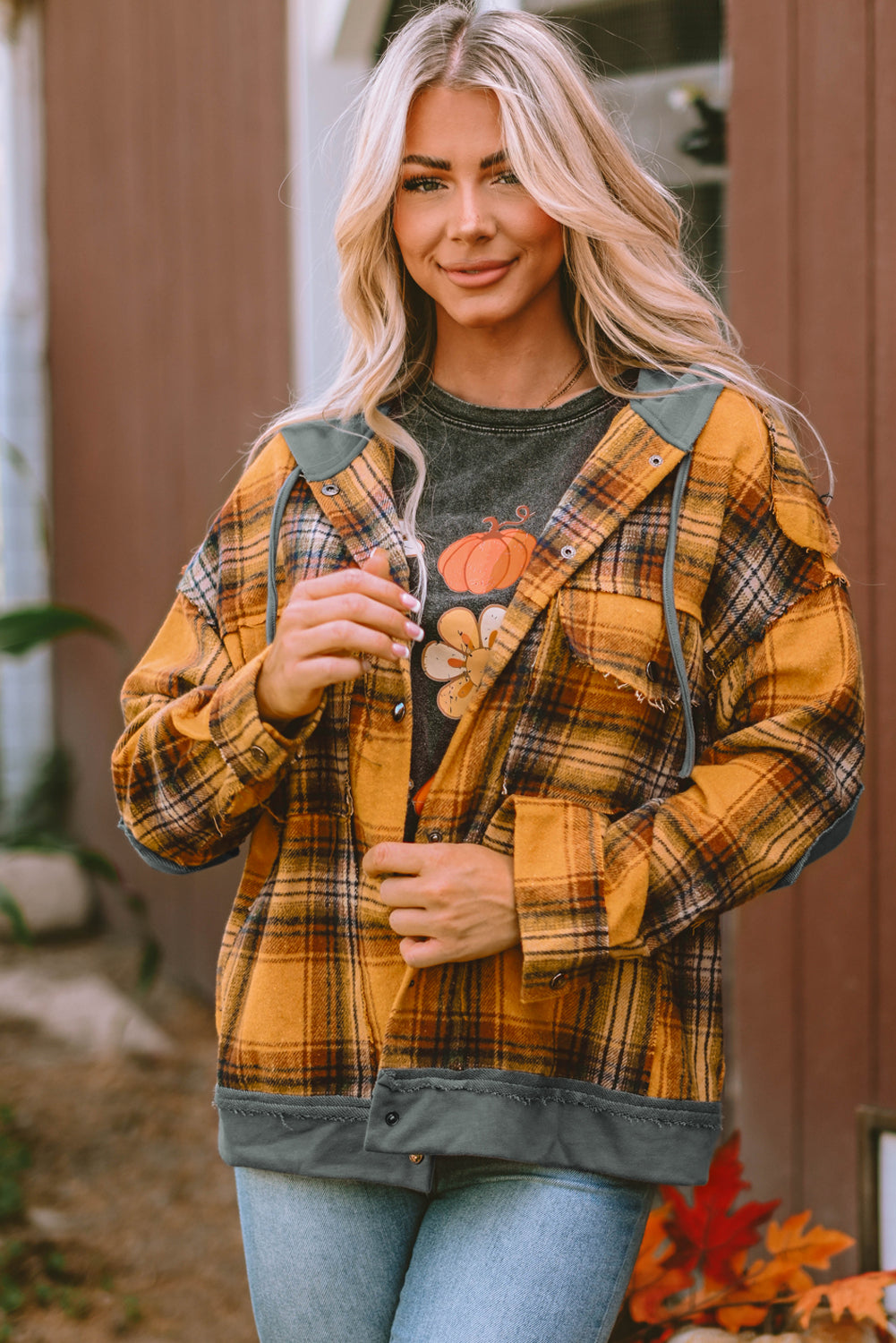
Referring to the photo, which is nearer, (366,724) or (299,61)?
(366,724)

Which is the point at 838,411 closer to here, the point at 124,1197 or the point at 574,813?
the point at 574,813

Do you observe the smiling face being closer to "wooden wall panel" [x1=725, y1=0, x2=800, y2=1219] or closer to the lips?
the lips

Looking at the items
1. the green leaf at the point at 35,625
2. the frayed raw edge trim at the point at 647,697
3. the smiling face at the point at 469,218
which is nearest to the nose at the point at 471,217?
the smiling face at the point at 469,218

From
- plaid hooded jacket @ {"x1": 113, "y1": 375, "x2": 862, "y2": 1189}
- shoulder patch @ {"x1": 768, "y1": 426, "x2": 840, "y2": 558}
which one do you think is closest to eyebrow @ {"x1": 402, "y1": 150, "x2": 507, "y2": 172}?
plaid hooded jacket @ {"x1": 113, "y1": 375, "x2": 862, "y2": 1189}

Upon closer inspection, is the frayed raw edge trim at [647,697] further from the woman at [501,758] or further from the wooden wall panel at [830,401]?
the wooden wall panel at [830,401]

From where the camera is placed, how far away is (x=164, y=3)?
5.02 meters

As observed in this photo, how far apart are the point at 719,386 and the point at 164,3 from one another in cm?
431

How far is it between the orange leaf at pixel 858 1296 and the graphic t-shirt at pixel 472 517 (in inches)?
39.3

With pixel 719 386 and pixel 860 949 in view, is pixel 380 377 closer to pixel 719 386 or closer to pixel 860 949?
pixel 719 386

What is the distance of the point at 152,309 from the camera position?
531 cm

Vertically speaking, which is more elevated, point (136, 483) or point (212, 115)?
point (212, 115)

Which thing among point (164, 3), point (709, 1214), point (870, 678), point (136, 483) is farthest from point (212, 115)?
point (709, 1214)

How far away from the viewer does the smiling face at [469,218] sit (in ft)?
4.98

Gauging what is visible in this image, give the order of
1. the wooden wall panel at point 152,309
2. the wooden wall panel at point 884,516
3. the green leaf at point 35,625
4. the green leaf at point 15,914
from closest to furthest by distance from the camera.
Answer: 1. the wooden wall panel at point 884,516
2. the green leaf at point 15,914
3. the green leaf at point 35,625
4. the wooden wall panel at point 152,309
